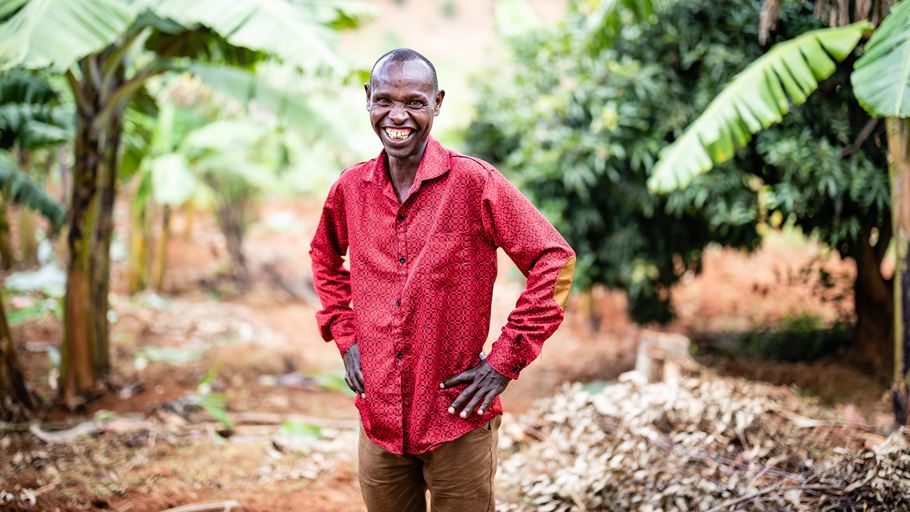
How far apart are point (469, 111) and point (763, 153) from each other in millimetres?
2878

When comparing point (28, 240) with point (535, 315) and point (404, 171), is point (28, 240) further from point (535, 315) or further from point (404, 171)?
point (535, 315)

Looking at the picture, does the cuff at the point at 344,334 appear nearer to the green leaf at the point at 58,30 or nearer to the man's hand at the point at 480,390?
the man's hand at the point at 480,390

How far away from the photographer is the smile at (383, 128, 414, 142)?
2004mm

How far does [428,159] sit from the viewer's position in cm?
206

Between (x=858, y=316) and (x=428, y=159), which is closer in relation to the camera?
(x=428, y=159)

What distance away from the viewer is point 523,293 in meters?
2.00

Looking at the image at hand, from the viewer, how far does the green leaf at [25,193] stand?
20.9 ft

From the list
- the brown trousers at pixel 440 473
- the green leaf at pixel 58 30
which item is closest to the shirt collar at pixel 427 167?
the brown trousers at pixel 440 473

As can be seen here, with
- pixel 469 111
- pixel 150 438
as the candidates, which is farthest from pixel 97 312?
pixel 469 111

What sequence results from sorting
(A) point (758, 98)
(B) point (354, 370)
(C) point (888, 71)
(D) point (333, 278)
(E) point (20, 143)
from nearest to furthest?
(B) point (354, 370), (D) point (333, 278), (C) point (888, 71), (A) point (758, 98), (E) point (20, 143)

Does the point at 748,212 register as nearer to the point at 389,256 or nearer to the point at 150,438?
the point at 389,256

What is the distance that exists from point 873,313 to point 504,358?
218 inches

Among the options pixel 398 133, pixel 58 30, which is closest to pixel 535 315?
pixel 398 133

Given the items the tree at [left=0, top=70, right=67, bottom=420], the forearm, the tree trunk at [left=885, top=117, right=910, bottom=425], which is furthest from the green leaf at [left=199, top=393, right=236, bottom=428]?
the tree trunk at [left=885, top=117, right=910, bottom=425]
